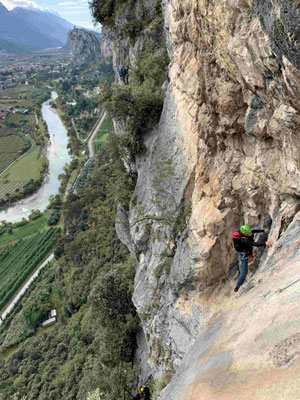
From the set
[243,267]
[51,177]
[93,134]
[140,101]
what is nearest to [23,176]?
[51,177]

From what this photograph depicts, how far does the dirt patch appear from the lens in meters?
5.47

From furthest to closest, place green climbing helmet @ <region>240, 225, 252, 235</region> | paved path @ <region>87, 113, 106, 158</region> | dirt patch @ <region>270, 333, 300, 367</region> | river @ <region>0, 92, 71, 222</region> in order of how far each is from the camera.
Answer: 1. paved path @ <region>87, 113, 106, 158</region>
2. river @ <region>0, 92, 71, 222</region>
3. green climbing helmet @ <region>240, 225, 252, 235</region>
4. dirt patch @ <region>270, 333, 300, 367</region>

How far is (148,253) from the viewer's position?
62.6ft

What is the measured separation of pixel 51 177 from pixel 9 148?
112ft

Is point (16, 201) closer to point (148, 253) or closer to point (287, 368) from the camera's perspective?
point (148, 253)

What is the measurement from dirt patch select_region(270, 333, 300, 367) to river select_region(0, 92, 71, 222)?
244 ft

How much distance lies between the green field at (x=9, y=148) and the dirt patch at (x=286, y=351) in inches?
4154

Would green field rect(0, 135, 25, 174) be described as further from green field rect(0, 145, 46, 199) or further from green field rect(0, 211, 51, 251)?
green field rect(0, 211, 51, 251)

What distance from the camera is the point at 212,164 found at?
1247 cm

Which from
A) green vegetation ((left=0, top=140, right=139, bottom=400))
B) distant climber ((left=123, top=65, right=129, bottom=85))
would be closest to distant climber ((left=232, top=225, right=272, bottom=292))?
green vegetation ((left=0, top=140, right=139, bottom=400))

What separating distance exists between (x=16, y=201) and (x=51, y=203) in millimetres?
14570

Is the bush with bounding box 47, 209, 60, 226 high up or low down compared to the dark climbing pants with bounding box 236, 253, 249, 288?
down

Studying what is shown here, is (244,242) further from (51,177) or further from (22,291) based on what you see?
(51,177)

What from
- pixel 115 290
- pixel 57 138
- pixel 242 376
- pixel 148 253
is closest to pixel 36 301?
pixel 115 290
